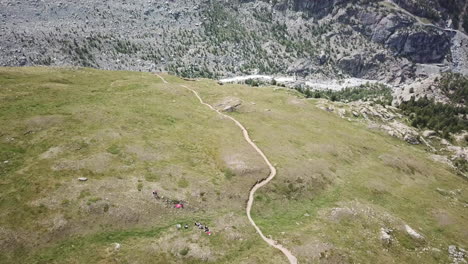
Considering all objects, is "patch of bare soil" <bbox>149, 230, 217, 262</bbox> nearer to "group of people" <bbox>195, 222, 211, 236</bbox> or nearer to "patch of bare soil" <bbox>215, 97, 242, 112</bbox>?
"group of people" <bbox>195, 222, 211, 236</bbox>

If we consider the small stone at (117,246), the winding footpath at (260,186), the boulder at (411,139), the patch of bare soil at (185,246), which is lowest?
the boulder at (411,139)

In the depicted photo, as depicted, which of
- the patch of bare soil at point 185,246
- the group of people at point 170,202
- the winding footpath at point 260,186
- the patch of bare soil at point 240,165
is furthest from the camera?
the patch of bare soil at point 240,165

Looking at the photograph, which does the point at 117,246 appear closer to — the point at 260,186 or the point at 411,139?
the point at 260,186

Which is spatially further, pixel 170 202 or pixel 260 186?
pixel 260 186

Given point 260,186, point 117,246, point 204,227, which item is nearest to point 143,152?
point 204,227

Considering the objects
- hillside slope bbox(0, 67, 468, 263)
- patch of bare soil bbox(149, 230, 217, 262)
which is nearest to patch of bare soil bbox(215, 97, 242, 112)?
hillside slope bbox(0, 67, 468, 263)

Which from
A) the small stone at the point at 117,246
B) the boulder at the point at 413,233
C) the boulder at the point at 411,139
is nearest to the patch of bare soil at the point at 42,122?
the small stone at the point at 117,246

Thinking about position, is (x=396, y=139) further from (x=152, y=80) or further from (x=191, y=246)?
(x=191, y=246)

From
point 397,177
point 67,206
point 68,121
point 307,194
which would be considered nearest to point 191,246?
point 67,206

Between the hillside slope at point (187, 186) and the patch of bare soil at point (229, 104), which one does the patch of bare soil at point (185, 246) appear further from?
the patch of bare soil at point (229, 104)

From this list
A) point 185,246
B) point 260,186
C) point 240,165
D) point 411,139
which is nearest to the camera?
point 185,246
